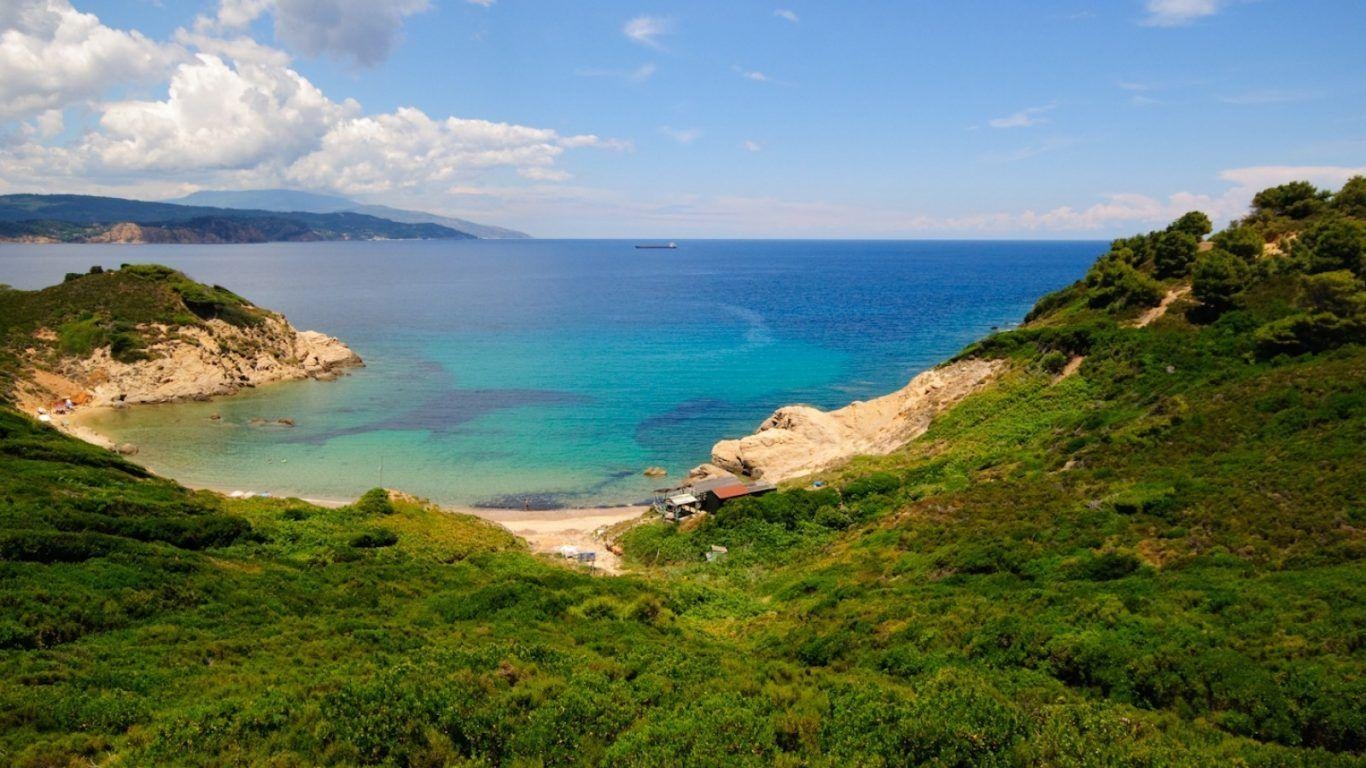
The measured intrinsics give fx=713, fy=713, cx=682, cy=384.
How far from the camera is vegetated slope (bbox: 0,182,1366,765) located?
12.8 meters

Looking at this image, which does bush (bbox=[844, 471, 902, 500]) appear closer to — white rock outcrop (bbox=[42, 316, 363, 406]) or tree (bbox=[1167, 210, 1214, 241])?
tree (bbox=[1167, 210, 1214, 241])

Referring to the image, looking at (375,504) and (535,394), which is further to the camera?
(535,394)

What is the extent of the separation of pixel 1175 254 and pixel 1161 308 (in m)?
5.09

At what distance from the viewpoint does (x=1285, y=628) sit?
15.2m

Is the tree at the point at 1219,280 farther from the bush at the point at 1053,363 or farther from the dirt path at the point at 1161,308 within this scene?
the bush at the point at 1053,363

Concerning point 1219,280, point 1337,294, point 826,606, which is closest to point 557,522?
point 826,606

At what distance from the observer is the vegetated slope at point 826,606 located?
12781mm

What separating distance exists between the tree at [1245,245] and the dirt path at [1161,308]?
367cm

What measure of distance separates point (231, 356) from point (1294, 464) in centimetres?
9216

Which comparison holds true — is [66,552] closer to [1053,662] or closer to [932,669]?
[932,669]

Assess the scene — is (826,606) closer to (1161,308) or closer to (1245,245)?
(1161,308)

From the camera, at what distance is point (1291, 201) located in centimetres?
5244

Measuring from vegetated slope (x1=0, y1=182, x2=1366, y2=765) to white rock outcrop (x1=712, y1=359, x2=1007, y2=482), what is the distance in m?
7.39

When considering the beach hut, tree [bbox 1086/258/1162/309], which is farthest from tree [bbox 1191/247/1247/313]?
the beach hut
